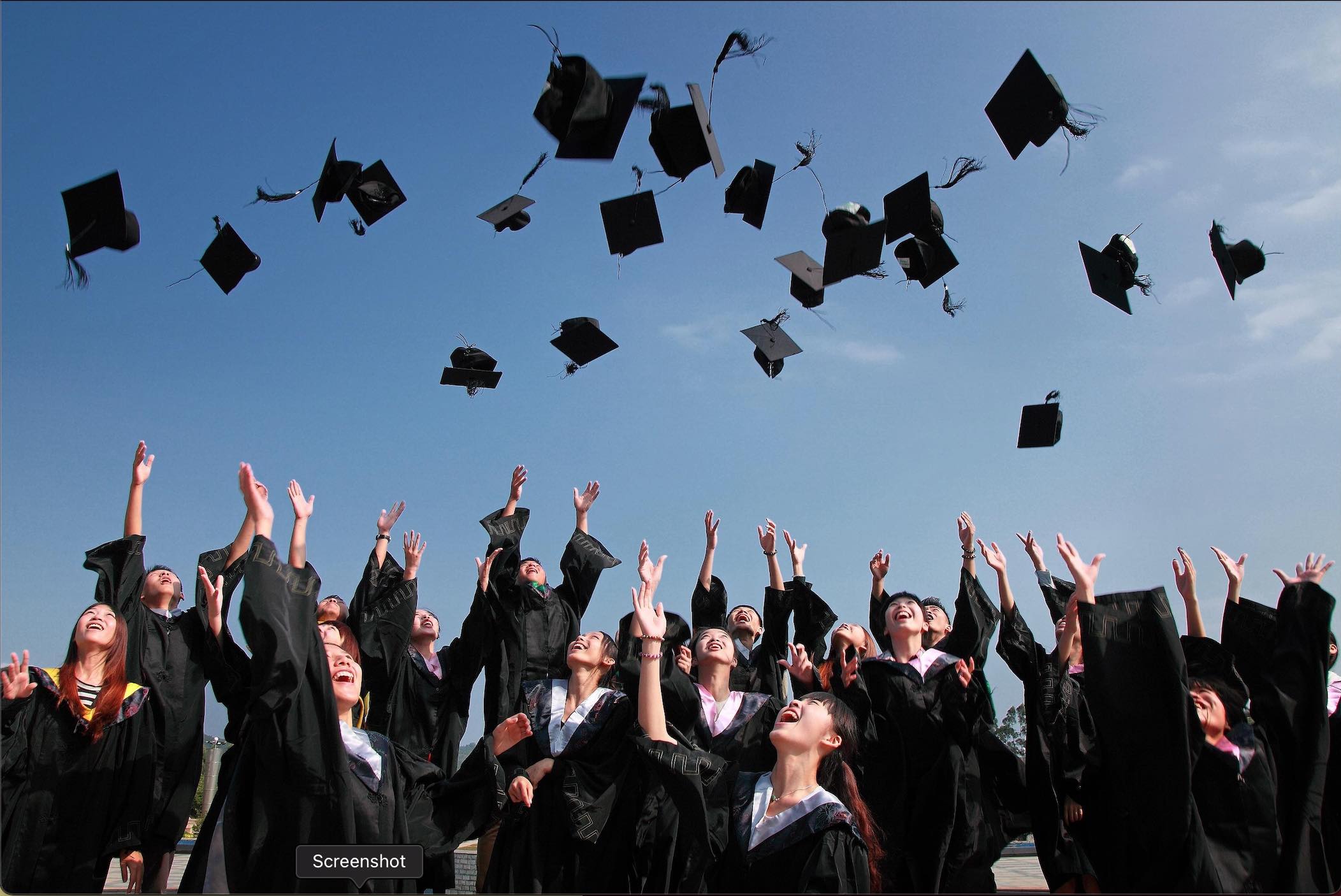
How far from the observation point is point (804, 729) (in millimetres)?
3584

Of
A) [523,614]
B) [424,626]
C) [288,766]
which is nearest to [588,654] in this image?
[288,766]

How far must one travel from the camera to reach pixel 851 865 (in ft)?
10.8

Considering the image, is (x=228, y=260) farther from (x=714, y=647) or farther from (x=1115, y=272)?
(x=1115, y=272)

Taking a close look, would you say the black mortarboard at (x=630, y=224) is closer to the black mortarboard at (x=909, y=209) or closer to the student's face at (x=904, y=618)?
the black mortarboard at (x=909, y=209)

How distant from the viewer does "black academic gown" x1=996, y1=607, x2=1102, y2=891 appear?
421 cm

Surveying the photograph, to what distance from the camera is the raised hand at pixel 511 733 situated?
378cm

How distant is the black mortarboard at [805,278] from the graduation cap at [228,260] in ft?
10.6

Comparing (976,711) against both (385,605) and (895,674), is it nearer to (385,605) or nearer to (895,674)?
(895,674)

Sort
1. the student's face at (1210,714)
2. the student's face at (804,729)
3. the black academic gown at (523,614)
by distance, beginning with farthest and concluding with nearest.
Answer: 1. the black academic gown at (523,614)
2. the student's face at (1210,714)
3. the student's face at (804,729)

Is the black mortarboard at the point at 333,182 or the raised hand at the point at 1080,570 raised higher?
the black mortarboard at the point at 333,182

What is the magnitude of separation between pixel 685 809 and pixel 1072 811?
1.76 metres

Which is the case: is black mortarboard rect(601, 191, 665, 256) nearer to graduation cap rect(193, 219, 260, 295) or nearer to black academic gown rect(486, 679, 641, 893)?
graduation cap rect(193, 219, 260, 295)

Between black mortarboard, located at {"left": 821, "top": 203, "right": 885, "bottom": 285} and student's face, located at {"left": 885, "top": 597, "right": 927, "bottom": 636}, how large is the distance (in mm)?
1865

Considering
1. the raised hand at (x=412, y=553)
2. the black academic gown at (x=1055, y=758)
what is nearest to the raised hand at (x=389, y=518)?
the raised hand at (x=412, y=553)
